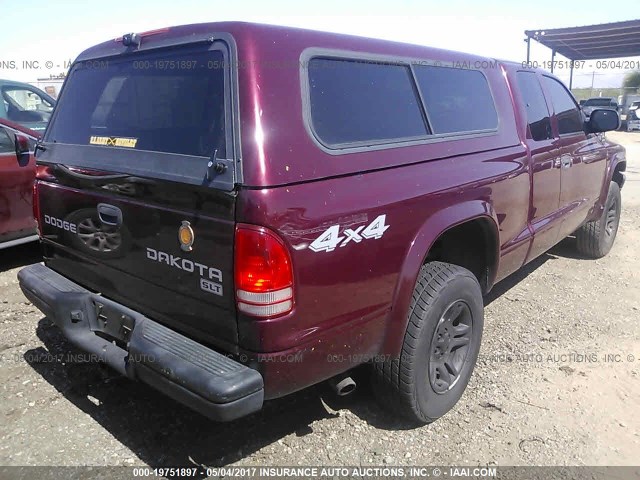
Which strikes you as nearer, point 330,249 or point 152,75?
point 330,249

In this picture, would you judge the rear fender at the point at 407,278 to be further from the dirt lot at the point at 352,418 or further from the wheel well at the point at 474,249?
the dirt lot at the point at 352,418

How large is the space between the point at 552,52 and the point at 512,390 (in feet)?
91.3

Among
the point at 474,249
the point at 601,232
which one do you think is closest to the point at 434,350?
the point at 474,249

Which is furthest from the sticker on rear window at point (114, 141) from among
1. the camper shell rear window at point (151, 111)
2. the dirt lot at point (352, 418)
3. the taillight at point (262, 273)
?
the dirt lot at point (352, 418)

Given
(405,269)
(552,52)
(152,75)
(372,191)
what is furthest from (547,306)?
(552,52)

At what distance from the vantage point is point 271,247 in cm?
191

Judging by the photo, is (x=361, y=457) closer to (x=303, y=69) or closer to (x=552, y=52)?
(x=303, y=69)

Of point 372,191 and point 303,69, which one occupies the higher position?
point 303,69

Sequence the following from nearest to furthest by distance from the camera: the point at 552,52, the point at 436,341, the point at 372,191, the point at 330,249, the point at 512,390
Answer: the point at 330,249 < the point at 372,191 < the point at 436,341 < the point at 512,390 < the point at 552,52

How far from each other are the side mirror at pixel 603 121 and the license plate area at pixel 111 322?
13.8 ft

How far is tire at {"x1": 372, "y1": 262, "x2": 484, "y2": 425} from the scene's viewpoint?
258 centimetres

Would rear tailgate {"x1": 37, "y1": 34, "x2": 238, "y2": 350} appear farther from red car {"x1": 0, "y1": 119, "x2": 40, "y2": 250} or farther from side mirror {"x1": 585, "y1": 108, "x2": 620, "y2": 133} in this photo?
side mirror {"x1": 585, "y1": 108, "x2": 620, "y2": 133}

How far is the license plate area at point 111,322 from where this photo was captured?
2406 mm

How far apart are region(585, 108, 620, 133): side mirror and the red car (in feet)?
16.6
